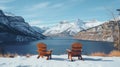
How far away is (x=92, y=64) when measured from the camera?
54.9 feet

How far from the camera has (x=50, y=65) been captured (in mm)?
16375

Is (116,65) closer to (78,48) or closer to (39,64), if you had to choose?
(78,48)

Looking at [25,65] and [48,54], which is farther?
[48,54]

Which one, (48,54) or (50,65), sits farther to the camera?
(48,54)

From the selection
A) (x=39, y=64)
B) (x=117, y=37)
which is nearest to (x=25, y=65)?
(x=39, y=64)

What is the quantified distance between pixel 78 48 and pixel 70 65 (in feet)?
10.0

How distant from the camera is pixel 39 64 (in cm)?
1656

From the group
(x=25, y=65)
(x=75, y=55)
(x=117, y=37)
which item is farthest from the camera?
(x=117, y=37)

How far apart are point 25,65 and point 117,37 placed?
22.7m

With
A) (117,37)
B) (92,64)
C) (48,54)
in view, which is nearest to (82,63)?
(92,64)

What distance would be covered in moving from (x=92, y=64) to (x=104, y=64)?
795 mm

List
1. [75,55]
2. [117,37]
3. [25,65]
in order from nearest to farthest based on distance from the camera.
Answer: [25,65] < [75,55] < [117,37]

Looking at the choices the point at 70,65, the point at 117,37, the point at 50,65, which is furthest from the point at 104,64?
the point at 117,37

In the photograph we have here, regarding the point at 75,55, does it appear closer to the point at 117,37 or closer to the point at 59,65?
the point at 59,65
